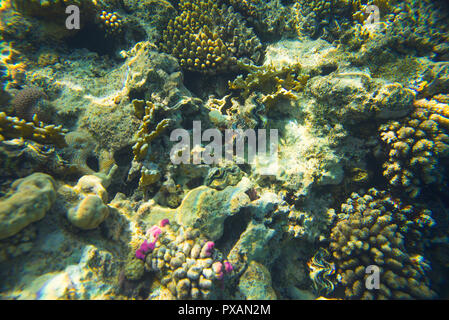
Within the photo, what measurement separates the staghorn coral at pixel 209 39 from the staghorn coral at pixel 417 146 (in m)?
3.09

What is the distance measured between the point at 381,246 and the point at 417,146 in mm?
1676

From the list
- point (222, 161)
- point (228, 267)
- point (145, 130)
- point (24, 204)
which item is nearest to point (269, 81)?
point (222, 161)

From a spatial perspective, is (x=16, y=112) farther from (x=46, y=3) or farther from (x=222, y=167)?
(x=222, y=167)

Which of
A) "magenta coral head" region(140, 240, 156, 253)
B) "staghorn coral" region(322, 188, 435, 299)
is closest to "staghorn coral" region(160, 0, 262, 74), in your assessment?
"magenta coral head" region(140, 240, 156, 253)

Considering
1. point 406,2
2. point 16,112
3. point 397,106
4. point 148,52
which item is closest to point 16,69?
point 16,112

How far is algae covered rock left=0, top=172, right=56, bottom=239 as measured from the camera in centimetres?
200

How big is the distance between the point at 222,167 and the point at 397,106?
9.79ft

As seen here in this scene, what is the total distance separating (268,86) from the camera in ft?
12.2

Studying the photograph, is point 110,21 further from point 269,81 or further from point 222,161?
point 222,161

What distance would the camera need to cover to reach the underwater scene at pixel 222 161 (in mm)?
2445

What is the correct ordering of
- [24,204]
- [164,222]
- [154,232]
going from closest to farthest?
1. [24,204]
2. [154,232]
3. [164,222]

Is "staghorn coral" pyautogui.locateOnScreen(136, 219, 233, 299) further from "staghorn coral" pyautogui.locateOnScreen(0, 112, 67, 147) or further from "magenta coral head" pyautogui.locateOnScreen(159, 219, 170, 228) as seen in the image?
"staghorn coral" pyautogui.locateOnScreen(0, 112, 67, 147)

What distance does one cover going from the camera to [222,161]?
3320 mm

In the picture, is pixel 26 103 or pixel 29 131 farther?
pixel 26 103
